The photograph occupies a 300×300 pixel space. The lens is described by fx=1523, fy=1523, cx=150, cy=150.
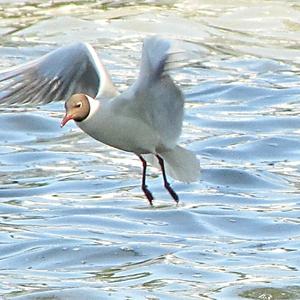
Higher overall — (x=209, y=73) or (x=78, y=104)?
(x=78, y=104)

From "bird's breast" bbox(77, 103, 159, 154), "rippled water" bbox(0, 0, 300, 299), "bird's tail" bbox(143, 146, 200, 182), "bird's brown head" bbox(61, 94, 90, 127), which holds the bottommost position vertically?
"rippled water" bbox(0, 0, 300, 299)

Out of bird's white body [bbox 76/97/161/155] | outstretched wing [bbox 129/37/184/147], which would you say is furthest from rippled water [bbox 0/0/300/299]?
bird's white body [bbox 76/97/161/155]

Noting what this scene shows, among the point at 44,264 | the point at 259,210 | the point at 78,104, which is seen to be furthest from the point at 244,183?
the point at 78,104

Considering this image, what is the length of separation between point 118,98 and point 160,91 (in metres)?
0.28

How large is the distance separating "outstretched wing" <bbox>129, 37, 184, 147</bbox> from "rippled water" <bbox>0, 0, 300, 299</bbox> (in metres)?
0.33

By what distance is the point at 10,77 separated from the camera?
32.0ft

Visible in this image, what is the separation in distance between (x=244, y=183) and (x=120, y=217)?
169 cm

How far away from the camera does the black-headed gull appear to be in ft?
29.6

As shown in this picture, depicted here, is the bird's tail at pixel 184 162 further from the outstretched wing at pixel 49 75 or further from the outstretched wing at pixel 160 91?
the outstretched wing at pixel 49 75

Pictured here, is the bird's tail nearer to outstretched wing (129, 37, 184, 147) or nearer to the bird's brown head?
outstretched wing (129, 37, 184, 147)

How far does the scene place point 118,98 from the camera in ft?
30.4

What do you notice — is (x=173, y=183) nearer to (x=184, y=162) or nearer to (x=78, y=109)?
(x=184, y=162)

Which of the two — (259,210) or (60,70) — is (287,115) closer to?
(259,210)

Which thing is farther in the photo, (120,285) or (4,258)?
(4,258)
